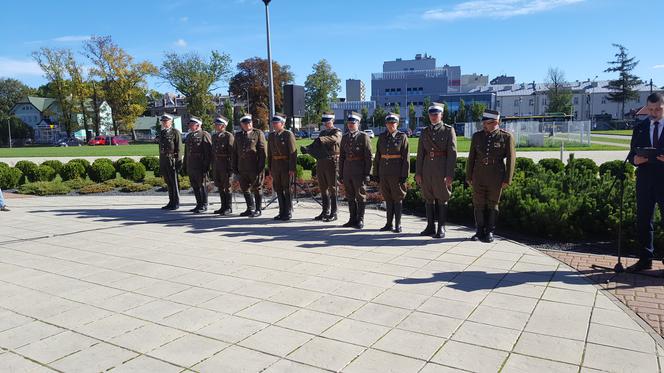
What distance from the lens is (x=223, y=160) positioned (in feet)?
32.3

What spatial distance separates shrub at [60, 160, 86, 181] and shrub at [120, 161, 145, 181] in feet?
4.89

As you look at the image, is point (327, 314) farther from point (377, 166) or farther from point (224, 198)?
point (224, 198)

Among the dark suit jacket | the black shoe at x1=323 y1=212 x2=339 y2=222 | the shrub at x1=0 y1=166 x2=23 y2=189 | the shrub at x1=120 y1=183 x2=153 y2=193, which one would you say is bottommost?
the black shoe at x1=323 y1=212 x2=339 y2=222

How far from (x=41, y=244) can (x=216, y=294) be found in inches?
165

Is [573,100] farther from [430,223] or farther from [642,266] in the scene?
[642,266]

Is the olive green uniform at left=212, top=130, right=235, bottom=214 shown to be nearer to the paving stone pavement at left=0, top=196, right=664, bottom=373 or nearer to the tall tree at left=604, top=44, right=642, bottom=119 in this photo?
the paving stone pavement at left=0, top=196, right=664, bottom=373

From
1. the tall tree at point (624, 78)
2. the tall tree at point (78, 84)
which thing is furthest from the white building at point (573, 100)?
the tall tree at point (78, 84)

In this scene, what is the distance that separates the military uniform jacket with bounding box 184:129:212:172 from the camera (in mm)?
10195

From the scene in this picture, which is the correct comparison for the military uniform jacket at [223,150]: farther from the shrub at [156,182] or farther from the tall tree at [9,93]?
the tall tree at [9,93]

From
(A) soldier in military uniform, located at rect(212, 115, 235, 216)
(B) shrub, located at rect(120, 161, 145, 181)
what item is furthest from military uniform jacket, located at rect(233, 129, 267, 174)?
(B) shrub, located at rect(120, 161, 145, 181)

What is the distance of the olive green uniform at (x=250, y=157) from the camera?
366 inches

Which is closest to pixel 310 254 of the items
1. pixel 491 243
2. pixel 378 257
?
pixel 378 257

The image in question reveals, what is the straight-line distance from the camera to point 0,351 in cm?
368

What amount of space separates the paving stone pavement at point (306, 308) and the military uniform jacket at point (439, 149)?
106 cm
